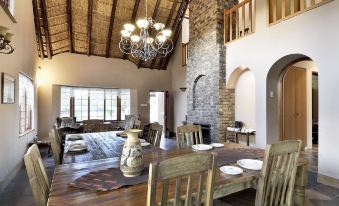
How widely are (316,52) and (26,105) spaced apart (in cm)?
643

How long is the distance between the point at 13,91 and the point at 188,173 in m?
4.04

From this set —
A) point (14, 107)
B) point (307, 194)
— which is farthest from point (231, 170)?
point (14, 107)

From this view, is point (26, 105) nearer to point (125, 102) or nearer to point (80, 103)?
point (80, 103)

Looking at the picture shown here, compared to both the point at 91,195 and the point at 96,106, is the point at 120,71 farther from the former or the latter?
the point at 91,195

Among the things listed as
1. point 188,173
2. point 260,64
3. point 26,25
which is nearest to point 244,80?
point 260,64

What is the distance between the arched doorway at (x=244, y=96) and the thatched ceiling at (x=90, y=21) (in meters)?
3.53

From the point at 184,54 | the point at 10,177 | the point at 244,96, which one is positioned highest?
the point at 184,54

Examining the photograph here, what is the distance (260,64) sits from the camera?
4.49 metres

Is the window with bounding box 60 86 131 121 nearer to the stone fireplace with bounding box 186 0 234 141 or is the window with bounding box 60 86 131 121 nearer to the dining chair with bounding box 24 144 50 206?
the stone fireplace with bounding box 186 0 234 141

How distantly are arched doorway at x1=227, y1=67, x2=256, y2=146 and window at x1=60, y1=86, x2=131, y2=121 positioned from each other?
185 inches

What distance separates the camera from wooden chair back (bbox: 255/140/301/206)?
149cm

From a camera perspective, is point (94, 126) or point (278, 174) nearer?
point (278, 174)

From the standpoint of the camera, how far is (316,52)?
3408mm

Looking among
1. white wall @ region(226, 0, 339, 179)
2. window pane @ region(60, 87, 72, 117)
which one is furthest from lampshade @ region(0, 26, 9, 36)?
window pane @ region(60, 87, 72, 117)
